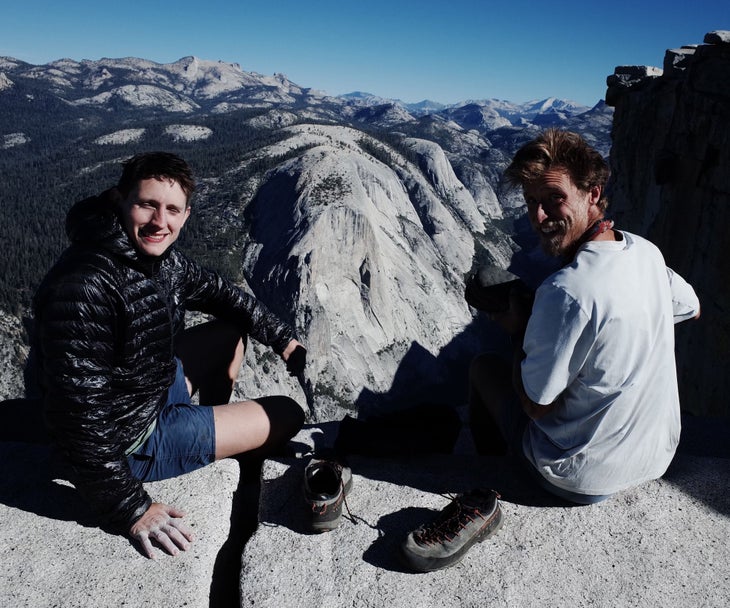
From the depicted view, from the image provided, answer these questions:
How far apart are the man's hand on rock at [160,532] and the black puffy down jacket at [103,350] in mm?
63

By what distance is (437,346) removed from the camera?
74.4 metres

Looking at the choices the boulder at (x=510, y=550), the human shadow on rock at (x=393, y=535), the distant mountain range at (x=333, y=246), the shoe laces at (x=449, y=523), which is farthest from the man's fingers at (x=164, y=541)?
the distant mountain range at (x=333, y=246)

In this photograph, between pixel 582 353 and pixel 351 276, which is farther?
pixel 351 276

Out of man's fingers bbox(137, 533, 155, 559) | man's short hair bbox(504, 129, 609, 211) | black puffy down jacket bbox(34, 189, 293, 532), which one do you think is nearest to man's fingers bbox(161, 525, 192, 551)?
man's fingers bbox(137, 533, 155, 559)

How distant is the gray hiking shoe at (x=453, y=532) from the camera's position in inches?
124

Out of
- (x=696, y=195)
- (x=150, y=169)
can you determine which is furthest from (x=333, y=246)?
(x=150, y=169)

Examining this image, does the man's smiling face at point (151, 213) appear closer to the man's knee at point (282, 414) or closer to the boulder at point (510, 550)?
the man's knee at point (282, 414)

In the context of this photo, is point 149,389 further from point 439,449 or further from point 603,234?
point 603,234

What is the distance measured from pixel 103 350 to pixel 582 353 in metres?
2.86

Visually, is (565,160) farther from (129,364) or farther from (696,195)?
(696,195)

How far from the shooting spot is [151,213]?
3225 mm

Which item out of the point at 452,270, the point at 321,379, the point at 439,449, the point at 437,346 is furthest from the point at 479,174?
the point at 439,449

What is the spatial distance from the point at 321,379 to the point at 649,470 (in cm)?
5601

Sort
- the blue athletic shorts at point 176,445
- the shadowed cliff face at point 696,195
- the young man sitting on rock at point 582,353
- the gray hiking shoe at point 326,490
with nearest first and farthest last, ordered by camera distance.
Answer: the young man sitting on rock at point 582,353 → the gray hiking shoe at point 326,490 → the blue athletic shorts at point 176,445 → the shadowed cliff face at point 696,195
